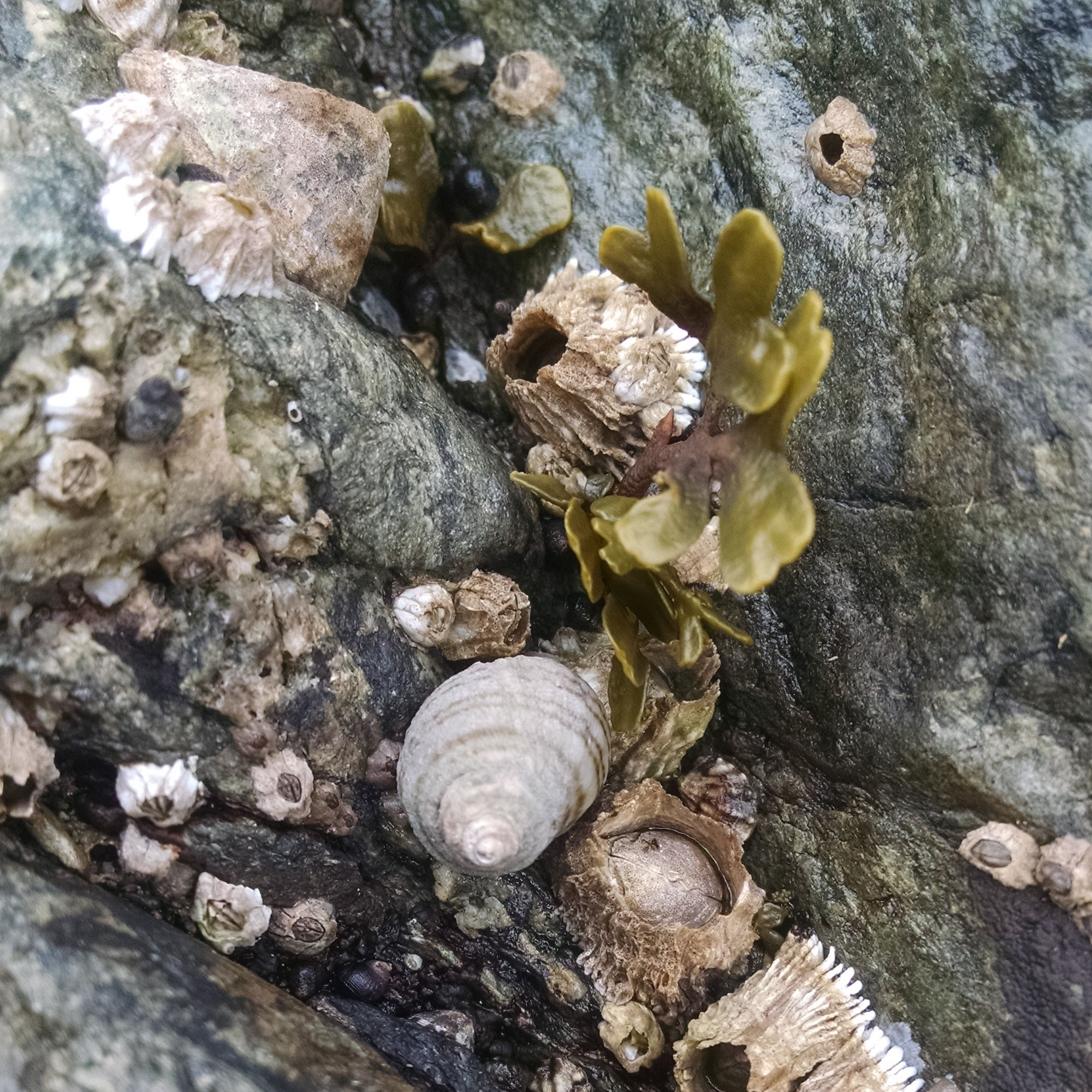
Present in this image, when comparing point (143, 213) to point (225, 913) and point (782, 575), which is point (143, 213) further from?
point (782, 575)

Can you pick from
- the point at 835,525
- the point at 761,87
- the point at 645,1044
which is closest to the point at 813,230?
the point at 761,87

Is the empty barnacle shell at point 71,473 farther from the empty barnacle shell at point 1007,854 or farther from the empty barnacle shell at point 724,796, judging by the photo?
the empty barnacle shell at point 1007,854

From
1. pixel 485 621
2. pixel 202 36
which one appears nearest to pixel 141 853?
pixel 485 621

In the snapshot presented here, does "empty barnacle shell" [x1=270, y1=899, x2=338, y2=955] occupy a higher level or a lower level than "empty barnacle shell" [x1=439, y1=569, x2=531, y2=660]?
lower

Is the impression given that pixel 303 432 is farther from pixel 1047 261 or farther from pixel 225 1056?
pixel 1047 261

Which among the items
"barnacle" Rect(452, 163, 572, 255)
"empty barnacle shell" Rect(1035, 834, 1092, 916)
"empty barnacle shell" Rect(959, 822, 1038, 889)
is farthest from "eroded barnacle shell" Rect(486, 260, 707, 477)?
"empty barnacle shell" Rect(1035, 834, 1092, 916)

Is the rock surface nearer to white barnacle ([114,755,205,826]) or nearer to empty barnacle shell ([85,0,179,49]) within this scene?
white barnacle ([114,755,205,826])

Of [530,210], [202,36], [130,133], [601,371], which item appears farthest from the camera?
[530,210]
